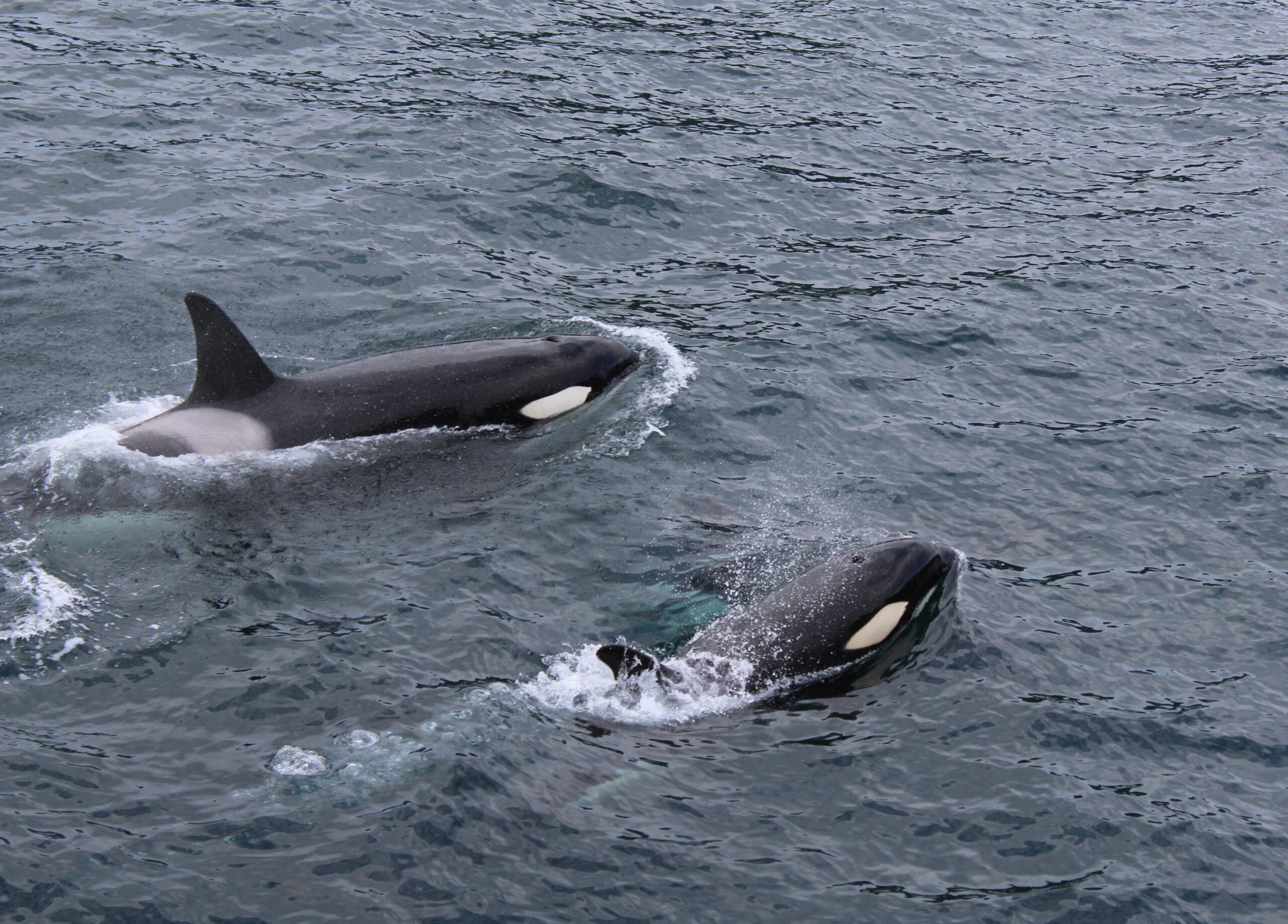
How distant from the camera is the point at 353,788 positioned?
10.4 meters

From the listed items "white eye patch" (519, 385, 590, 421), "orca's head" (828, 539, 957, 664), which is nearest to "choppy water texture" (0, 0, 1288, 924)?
"white eye patch" (519, 385, 590, 421)

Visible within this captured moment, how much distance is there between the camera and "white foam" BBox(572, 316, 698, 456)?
16062 mm

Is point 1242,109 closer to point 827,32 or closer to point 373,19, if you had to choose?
point 827,32

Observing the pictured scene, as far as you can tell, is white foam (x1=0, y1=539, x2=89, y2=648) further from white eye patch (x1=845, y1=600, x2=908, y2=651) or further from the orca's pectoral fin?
white eye patch (x1=845, y1=600, x2=908, y2=651)

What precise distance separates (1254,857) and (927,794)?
2.84 metres

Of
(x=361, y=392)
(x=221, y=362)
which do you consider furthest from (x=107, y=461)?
(x=361, y=392)

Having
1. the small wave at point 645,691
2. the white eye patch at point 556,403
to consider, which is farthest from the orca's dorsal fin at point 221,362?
the small wave at point 645,691

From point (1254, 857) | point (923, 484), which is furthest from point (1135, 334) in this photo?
point (1254, 857)

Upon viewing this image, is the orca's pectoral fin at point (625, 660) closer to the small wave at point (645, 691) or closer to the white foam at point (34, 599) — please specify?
the small wave at point (645, 691)

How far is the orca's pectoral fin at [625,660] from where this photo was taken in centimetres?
1119

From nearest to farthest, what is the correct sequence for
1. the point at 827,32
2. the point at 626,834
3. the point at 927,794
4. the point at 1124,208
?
the point at 626,834, the point at 927,794, the point at 1124,208, the point at 827,32

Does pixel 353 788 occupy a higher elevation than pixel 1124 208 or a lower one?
lower

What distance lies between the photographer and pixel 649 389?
1736 centimetres

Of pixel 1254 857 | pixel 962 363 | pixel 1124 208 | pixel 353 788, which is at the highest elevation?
pixel 1124 208
